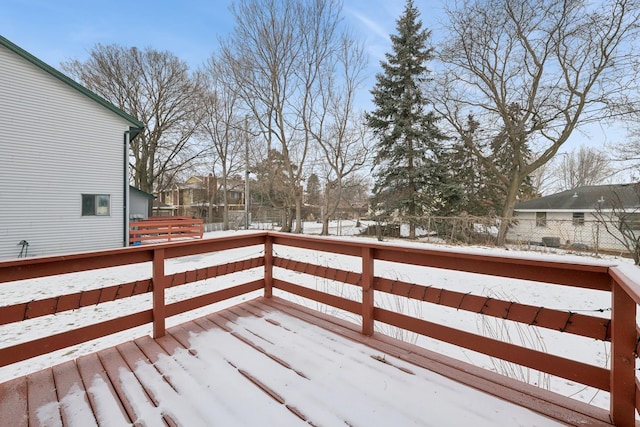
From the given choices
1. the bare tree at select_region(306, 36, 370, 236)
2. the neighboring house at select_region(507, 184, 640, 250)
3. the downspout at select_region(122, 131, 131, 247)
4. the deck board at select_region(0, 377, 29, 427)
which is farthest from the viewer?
the bare tree at select_region(306, 36, 370, 236)

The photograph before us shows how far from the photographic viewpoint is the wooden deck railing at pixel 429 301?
1401mm

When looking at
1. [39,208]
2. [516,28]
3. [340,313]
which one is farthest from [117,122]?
[516,28]

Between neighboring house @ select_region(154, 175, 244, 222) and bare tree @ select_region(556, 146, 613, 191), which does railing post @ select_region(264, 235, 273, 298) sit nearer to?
neighboring house @ select_region(154, 175, 244, 222)

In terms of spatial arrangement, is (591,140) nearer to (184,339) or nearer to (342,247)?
(342,247)

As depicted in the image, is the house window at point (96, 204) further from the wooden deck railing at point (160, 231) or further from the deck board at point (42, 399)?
the deck board at point (42, 399)

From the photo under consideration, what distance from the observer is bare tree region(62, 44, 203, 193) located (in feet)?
54.2

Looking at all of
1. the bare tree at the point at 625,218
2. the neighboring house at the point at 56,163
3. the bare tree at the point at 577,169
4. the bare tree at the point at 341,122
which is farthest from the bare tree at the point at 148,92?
the bare tree at the point at 577,169

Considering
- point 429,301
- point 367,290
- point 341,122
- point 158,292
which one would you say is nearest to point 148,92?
point 341,122

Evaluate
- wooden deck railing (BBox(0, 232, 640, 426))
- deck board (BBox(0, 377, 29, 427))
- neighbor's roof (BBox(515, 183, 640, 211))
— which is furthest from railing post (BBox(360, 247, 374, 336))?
neighbor's roof (BBox(515, 183, 640, 211))

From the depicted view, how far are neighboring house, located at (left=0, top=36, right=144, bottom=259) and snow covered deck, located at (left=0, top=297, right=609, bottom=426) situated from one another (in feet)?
29.9

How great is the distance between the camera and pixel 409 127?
13664mm

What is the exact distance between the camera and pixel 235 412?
1.56 metres

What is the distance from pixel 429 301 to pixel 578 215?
1881 cm

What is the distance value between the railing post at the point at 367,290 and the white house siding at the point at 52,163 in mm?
10387
